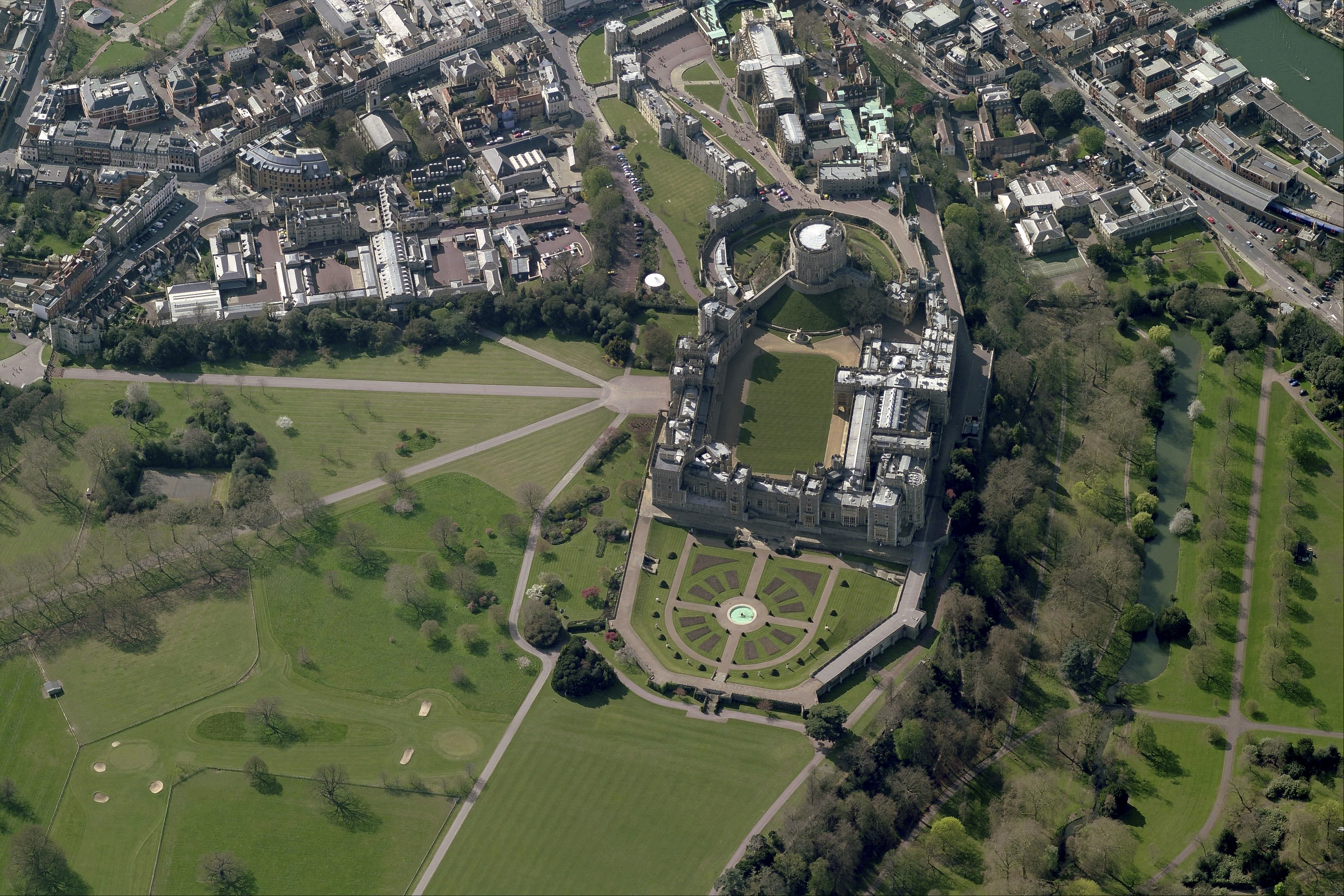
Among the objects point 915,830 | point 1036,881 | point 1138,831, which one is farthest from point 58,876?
point 1138,831

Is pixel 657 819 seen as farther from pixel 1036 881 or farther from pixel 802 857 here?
pixel 1036 881

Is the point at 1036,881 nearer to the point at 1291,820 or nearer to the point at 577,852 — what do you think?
the point at 1291,820

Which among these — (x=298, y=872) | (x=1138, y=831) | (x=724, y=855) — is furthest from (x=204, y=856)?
(x=1138, y=831)

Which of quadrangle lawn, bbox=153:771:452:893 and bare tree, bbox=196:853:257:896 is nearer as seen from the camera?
bare tree, bbox=196:853:257:896

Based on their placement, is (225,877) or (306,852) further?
(306,852)

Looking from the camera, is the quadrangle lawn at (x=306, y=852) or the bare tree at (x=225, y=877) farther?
the quadrangle lawn at (x=306, y=852)

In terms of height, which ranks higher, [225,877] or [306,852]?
[306,852]

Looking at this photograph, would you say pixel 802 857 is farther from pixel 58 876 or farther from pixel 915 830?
pixel 58 876

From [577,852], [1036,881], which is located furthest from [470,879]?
[1036,881]
